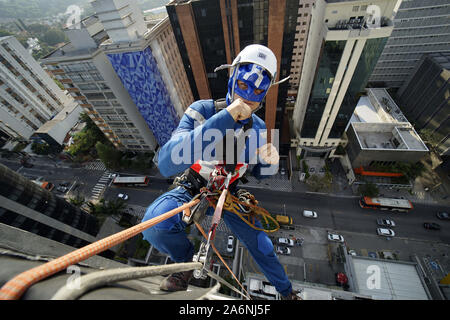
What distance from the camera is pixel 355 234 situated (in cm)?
2238

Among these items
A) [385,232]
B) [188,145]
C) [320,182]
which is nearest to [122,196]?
[320,182]

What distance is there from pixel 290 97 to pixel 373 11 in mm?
21641

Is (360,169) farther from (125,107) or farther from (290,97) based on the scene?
(125,107)

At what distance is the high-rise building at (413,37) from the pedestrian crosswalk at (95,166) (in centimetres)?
5599

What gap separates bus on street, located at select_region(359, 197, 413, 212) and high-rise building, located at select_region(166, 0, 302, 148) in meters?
17.2

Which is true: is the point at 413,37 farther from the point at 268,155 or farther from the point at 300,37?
the point at 268,155

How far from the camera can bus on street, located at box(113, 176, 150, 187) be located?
29.5m

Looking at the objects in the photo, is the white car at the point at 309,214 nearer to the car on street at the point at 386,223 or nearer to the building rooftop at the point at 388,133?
the car on street at the point at 386,223

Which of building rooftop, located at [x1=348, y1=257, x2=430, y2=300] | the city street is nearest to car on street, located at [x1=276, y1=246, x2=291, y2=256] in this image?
the city street

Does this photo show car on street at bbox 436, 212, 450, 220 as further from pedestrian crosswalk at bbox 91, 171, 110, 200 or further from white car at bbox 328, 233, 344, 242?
pedestrian crosswalk at bbox 91, 171, 110, 200

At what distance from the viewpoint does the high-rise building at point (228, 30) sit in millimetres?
16562

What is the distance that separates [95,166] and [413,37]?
60733 millimetres

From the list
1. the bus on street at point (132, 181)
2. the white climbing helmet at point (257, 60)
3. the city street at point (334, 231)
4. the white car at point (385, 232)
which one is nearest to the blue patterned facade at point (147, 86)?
the bus on street at point (132, 181)

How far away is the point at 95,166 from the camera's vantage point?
113 ft
